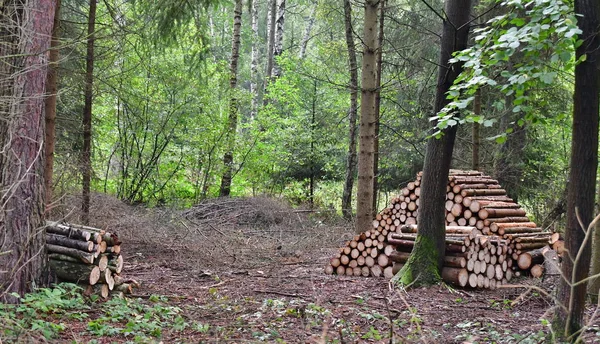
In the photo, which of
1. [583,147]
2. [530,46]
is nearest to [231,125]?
[530,46]

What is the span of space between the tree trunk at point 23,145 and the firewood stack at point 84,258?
462 mm

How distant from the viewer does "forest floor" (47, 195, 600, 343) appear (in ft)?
18.3

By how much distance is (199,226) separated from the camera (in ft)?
41.2

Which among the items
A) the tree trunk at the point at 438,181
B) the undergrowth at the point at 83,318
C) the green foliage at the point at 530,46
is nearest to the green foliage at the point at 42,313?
the undergrowth at the point at 83,318

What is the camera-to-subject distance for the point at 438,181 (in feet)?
25.7

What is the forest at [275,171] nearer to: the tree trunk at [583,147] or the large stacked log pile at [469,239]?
the tree trunk at [583,147]

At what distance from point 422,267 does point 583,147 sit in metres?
3.37

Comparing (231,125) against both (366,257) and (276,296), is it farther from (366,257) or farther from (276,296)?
(276,296)

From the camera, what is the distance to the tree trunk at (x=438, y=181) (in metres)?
7.55

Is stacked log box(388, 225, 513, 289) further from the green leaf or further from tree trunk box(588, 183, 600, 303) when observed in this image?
the green leaf

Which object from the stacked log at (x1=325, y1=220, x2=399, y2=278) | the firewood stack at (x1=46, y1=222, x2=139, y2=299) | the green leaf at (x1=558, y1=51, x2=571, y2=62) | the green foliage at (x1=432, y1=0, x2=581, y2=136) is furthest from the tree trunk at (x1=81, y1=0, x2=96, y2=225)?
the green leaf at (x1=558, y1=51, x2=571, y2=62)

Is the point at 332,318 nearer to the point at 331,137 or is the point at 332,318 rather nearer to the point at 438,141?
the point at 438,141

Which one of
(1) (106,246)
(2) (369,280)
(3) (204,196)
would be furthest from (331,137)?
(1) (106,246)

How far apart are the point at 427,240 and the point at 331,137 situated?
10.7m
